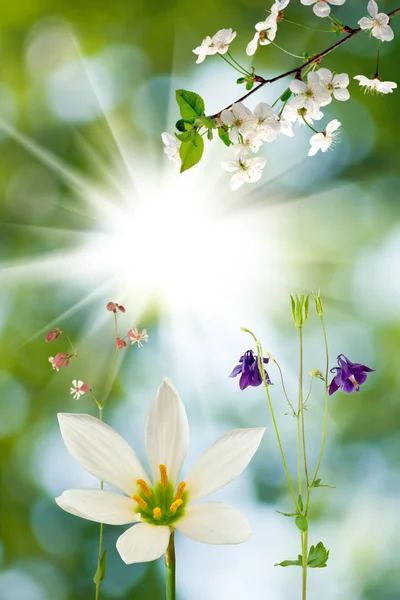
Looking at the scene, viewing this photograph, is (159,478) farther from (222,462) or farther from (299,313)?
(299,313)

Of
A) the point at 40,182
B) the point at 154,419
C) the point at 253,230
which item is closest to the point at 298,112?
the point at 154,419

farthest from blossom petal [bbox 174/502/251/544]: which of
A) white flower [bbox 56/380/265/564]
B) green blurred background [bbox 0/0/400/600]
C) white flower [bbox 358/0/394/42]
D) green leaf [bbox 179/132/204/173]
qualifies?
green blurred background [bbox 0/0/400/600]

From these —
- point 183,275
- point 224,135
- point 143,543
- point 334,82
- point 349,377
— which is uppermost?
point 183,275

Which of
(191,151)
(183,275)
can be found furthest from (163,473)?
(183,275)

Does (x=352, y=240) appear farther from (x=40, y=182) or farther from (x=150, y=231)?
(x=40, y=182)

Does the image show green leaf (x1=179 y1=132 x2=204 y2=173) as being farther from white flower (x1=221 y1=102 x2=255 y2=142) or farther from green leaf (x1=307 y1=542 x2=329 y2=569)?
green leaf (x1=307 y1=542 x2=329 y2=569)

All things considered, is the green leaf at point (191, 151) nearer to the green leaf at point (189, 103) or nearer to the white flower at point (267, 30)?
the green leaf at point (189, 103)

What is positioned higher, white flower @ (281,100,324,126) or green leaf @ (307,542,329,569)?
white flower @ (281,100,324,126)
